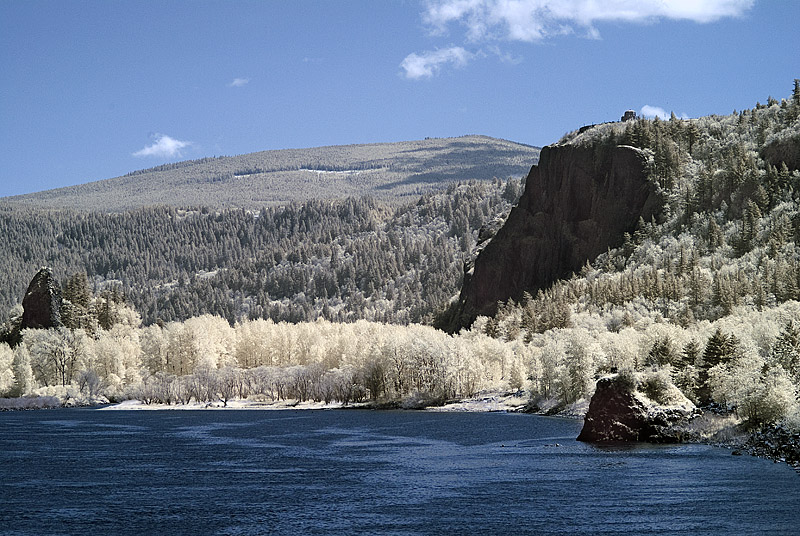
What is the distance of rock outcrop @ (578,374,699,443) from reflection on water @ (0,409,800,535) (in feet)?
12.4

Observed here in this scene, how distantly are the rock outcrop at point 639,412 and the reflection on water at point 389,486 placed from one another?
12.4ft

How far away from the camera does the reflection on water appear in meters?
54.3

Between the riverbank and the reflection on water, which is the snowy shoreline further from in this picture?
the reflection on water

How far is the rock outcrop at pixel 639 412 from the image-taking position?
3391 inches

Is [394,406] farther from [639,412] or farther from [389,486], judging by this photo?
[389,486]

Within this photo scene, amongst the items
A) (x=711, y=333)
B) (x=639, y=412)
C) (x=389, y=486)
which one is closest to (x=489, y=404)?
(x=711, y=333)

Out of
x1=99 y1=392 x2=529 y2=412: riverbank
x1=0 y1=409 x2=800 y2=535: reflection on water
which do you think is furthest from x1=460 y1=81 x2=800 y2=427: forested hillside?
x1=0 y1=409 x2=800 y2=535: reflection on water

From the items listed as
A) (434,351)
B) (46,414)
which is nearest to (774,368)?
(434,351)

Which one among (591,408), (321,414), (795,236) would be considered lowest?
(321,414)

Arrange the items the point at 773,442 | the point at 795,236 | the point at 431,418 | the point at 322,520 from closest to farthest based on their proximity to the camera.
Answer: the point at 322,520
the point at 773,442
the point at 431,418
the point at 795,236

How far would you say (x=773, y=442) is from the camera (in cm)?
7538

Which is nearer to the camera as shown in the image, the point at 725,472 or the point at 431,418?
the point at 725,472

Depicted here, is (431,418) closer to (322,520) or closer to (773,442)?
(773,442)

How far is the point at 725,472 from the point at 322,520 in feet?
99.2
